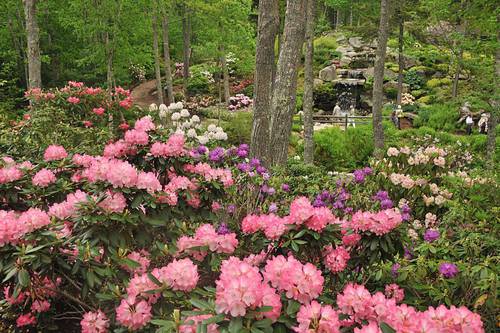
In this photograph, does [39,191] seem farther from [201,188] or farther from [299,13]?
[299,13]

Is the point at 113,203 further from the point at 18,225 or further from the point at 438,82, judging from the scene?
the point at 438,82

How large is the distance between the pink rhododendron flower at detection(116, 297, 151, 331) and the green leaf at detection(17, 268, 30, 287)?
480 millimetres

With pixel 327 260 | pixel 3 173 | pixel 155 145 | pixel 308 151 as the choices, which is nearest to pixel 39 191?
pixel 3 173

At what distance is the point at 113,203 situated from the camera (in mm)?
2291

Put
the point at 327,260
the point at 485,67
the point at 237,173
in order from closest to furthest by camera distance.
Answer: the point at 327,260
the point at 237,173
the point at 485,67

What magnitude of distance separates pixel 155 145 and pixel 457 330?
2115mm

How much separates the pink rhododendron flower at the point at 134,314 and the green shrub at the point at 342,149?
1122 centimetres

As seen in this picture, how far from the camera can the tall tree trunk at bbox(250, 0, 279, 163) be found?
6.72m

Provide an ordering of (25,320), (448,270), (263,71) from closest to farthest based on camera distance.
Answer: (25,320) < (448,270) < (263,71)

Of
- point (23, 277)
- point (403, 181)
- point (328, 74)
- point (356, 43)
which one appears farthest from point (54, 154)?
point (356, 43)

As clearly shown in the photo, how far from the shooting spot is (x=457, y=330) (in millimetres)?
1574

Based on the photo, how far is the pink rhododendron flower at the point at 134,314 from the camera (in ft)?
6.53

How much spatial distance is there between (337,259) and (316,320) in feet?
2.87

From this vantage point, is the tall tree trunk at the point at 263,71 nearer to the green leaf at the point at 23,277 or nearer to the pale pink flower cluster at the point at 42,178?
the pale pink flower cluster at the point at 42,178
